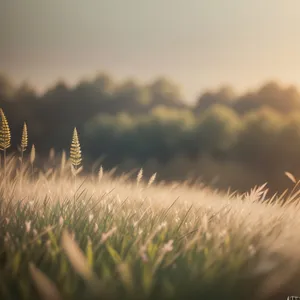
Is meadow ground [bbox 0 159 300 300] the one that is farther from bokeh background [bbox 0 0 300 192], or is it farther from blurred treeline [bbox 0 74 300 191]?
blurred treeline [bbox 0 74 300 191]

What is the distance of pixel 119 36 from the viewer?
222cm

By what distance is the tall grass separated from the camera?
3.49 feet

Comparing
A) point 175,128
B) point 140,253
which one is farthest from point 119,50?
point 175,128

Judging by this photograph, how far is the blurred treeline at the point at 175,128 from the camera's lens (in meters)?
2.73

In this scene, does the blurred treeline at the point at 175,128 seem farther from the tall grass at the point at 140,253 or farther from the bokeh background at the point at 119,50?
the tall grass at the point at 140,253

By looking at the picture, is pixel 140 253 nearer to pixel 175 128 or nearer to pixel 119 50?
pixel 119 50

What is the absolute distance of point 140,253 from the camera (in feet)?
3.68

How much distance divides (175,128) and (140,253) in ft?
10.8

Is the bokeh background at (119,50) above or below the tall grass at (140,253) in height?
above

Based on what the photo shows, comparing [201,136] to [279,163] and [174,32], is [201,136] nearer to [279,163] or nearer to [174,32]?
[279,163]

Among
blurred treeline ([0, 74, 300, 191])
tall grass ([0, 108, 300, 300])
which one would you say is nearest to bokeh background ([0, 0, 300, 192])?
blurred treeline ([0, 74, 300, 191])

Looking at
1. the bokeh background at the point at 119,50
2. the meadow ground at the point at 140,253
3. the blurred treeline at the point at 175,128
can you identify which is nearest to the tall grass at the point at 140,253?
the meadow ground at the point at 140,253

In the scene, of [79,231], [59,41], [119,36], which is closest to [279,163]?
[119,36]

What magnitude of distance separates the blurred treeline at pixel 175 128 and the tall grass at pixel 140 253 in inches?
42.5
